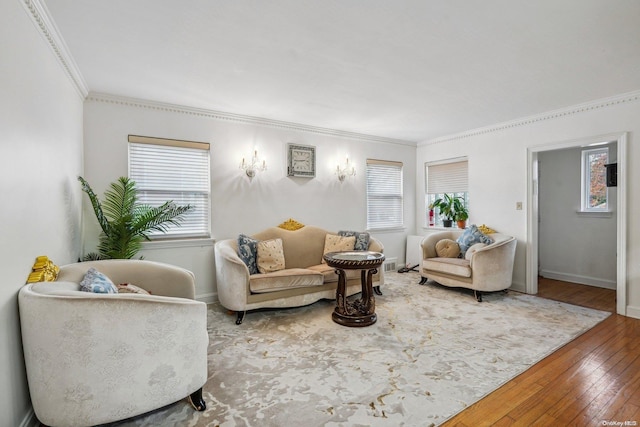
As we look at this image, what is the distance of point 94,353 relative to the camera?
1.63 m

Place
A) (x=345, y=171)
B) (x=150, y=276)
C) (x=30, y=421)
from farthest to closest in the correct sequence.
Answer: (x=345, y=171) < (x=150, y=276) < (x=30, y=421)

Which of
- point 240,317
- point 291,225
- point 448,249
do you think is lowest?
point 240,317

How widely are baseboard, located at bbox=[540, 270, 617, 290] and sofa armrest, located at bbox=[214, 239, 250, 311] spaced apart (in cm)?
521

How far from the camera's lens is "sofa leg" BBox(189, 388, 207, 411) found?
1.97 m

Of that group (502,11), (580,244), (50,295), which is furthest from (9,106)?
(580,244)

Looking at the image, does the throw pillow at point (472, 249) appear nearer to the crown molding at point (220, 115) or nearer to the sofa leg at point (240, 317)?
the crown molding at point (220, 115)

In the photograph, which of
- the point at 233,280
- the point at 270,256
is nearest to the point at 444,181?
the point at 270,256

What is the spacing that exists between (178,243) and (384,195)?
3.61 metres

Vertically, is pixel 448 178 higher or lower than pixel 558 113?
lower

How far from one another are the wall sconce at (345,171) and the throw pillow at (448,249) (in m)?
1.84

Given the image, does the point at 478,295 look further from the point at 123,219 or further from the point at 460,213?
the point at 123,219

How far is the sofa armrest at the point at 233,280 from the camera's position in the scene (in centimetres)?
336

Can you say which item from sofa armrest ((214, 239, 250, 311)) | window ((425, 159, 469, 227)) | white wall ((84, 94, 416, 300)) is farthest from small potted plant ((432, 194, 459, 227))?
sofa armrest ((214, 239, 250, 311))

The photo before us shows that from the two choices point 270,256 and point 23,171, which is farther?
point 270,256
